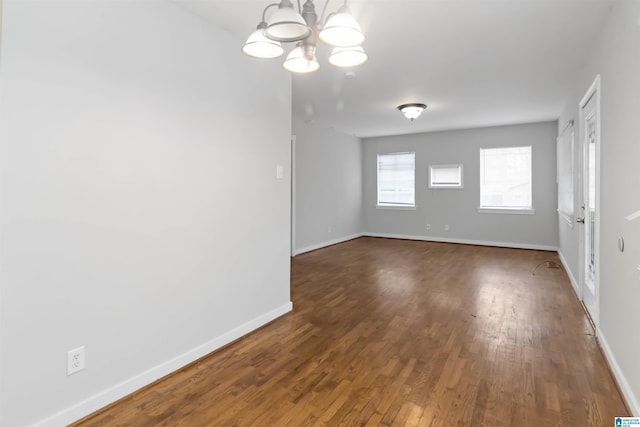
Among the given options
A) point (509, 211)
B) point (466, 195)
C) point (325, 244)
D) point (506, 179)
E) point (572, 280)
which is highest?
point (506, 179)

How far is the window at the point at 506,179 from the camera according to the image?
6887mm

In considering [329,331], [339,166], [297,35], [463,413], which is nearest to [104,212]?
[297,35]

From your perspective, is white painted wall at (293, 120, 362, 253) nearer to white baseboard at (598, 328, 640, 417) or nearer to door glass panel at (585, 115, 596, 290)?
door glass panel at (585, 115, 596, 290)

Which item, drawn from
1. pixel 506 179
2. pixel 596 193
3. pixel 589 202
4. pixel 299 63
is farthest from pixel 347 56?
pixel 506 179

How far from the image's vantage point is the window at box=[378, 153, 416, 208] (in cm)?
819

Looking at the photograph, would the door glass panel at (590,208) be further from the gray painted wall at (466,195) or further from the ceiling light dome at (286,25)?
the gray painted wall at (466,195)

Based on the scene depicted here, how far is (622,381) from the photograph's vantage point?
202 cm

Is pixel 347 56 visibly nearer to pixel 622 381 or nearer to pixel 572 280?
pixel 622 381

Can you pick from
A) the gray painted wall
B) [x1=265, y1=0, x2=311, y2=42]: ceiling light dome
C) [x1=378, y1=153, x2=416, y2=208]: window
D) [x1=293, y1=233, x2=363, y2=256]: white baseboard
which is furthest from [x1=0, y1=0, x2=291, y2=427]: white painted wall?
[x1=378, y1=153, x2=416, y2=208]: window

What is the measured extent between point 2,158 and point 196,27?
1478 mm

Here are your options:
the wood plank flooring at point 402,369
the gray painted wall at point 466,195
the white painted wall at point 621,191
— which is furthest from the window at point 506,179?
the white painted wall at point 621,191

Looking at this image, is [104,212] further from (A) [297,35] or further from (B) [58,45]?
(A) [297,35]

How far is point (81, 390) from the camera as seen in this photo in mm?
1824

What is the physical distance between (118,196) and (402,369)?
207 cm
